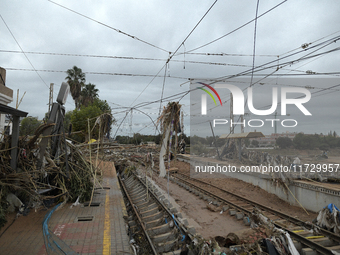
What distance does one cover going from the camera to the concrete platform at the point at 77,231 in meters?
5.40

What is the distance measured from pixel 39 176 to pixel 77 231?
2999mm

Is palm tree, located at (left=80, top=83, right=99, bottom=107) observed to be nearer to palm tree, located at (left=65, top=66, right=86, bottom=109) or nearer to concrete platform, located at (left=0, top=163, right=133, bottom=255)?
palm tree, located at (left=65, top=66, right=86, bottom=109)

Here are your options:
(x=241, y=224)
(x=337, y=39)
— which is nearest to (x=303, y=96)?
(x=337, y=39)

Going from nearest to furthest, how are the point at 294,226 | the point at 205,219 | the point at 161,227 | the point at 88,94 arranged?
the point at 161,227, the point at 294,226, the point at 205,219, the point at 88,94

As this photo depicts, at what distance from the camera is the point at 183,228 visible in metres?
6.77

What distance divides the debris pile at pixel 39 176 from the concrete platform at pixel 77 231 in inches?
21.5

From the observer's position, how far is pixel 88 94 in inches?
1699

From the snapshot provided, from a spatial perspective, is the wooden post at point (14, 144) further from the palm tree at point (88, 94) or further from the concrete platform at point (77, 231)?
the palm tree at point (88, 94)

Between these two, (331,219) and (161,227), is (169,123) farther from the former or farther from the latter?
(331,219)

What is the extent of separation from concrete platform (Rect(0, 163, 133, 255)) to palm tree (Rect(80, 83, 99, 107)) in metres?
36.4

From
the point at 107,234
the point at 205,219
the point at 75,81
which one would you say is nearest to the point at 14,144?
the point at 107,234

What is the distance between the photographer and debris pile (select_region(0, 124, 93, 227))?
7.36m

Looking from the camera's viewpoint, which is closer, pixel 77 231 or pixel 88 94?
pixel 77 231

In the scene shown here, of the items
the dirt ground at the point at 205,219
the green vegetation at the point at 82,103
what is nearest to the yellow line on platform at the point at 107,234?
the dirt ground at the point at 205,219
